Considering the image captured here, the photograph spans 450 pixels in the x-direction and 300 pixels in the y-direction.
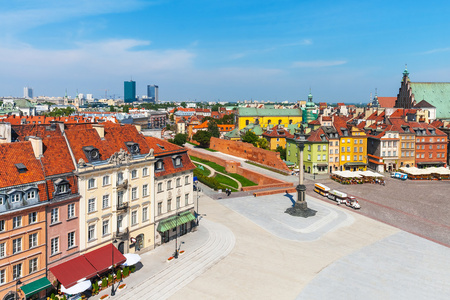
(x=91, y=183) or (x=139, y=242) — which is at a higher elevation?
(x=91, y=183)

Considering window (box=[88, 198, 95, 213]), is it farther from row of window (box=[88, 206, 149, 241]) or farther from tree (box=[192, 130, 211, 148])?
tree (box=[192, 130, 211, 148])

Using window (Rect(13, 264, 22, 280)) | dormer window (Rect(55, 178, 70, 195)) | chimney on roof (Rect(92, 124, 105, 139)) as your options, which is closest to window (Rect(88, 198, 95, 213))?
dormer window (Rect(55, 178, 70, 195))

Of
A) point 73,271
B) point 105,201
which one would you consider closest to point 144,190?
point 105,201

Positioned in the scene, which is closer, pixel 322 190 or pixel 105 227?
pixel 105 227

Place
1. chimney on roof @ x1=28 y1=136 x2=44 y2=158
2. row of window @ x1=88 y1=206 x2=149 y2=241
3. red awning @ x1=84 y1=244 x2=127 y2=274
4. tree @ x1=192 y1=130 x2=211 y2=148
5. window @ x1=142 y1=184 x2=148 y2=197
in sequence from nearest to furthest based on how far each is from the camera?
chimney on roof @ x1=28 y1=136 x2=44 y2=158 < red awning @ x1=84 y1=244 x2=127 y2=274 < row of window @ x1=88 y1=206 x2=149 y2=241 < window @ x1=142 y1=184 x2=148 y2=197 < tree @ x1=192 y1=130 x2=211 y2=148

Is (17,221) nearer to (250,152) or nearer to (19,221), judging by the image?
(19,221)
